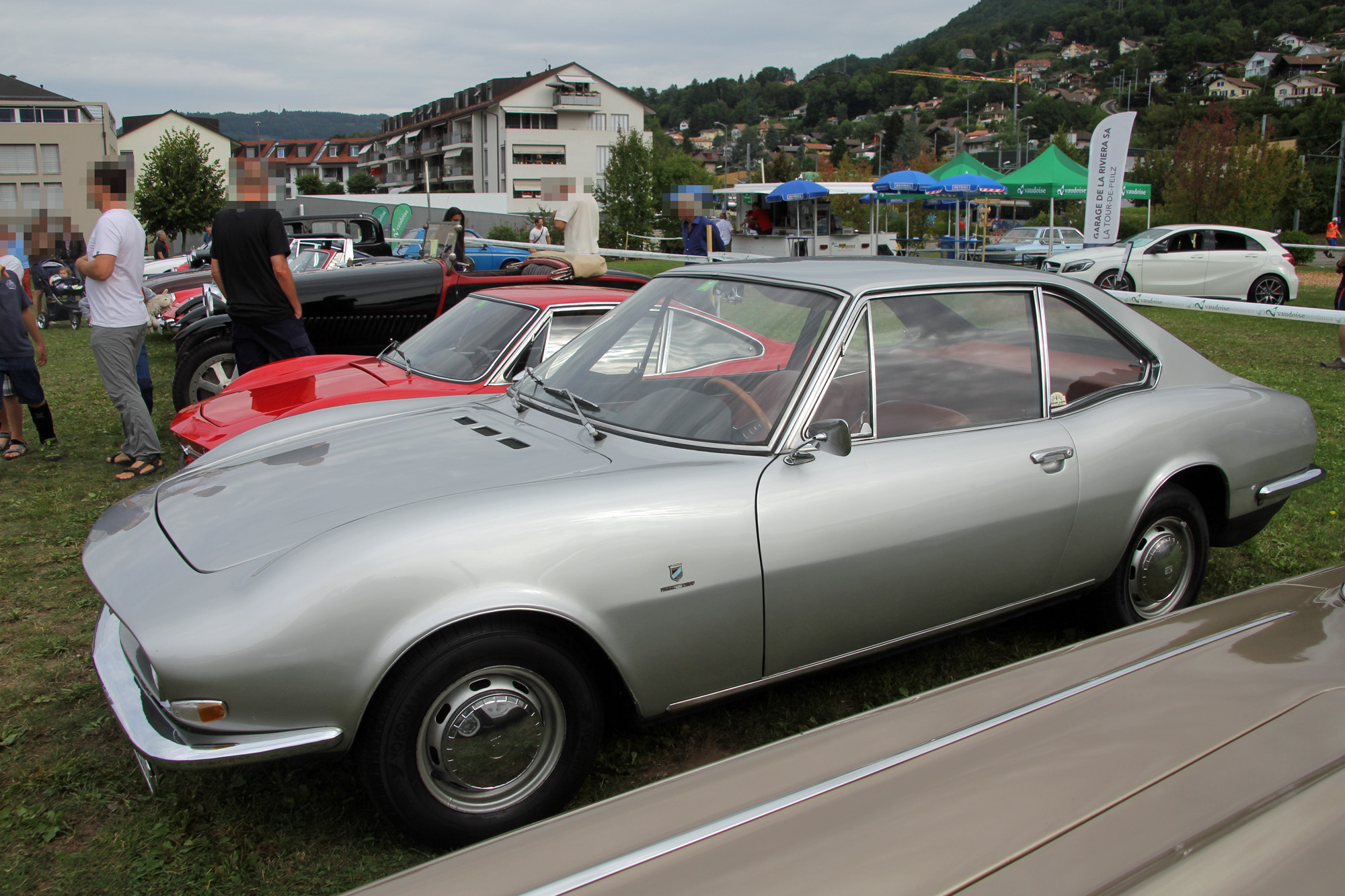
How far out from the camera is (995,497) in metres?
2.85

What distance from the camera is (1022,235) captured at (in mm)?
28141

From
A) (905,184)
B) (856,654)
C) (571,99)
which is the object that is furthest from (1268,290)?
(571,99)

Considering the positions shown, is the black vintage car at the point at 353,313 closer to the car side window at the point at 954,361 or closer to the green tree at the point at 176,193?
the car side window at the point at 954,361

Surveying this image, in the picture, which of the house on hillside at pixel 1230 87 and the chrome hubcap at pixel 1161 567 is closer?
the chrome hubcap at pixel 1161 567

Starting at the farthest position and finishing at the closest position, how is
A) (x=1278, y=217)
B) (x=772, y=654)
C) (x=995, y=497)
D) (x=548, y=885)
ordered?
(x=1278, y=217) < (x=995, y=497) < (x=772, y=654) < (x=548, y=885)

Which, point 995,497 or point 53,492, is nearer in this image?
point 995,497

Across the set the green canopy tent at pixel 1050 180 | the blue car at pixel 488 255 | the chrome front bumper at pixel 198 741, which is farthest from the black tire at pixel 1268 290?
the chrome front bumper at pixel 198 741

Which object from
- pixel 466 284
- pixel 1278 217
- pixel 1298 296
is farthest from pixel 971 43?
pixel 466 284

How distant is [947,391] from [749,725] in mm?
1285

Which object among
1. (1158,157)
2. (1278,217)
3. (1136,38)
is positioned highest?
(1136,38)

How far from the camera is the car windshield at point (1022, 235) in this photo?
89.3 ft

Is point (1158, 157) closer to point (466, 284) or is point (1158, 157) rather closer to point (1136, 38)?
point (466, 284)

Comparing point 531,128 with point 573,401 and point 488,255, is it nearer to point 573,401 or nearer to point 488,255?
point 488,255

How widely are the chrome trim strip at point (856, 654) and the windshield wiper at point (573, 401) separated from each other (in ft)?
2.68
